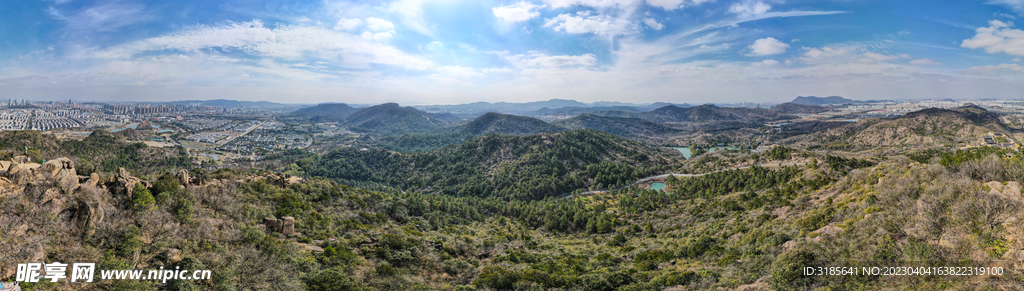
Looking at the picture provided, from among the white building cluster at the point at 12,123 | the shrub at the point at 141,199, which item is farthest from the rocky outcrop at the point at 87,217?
the white building cluster at the point at 12,123

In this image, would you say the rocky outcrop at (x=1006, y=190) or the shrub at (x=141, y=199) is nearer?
the rocky outcrop at (x=1006, y=190)

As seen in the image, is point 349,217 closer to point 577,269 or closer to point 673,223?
point 577,269

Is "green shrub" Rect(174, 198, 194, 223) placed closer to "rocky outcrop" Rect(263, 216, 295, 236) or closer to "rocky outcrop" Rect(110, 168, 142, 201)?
"rocky outcrop" Rect(110, 168, 142, 201)

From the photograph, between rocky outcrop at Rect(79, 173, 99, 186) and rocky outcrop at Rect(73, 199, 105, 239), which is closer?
rocky outcrop at Rect(73, 199, 105, 239)

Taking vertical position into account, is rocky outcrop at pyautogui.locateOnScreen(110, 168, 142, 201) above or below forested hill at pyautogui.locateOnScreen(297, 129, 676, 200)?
above

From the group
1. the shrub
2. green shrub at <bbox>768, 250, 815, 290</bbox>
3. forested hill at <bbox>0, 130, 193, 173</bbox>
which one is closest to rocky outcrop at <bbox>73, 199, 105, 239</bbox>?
the shrub

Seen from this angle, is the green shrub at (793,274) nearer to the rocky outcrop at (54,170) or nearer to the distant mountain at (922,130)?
the rocky outcrop at (54,170)

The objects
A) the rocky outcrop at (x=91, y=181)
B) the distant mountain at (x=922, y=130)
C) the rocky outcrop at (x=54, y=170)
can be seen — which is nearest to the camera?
the rocky outcrop at (x=54, y=170)
